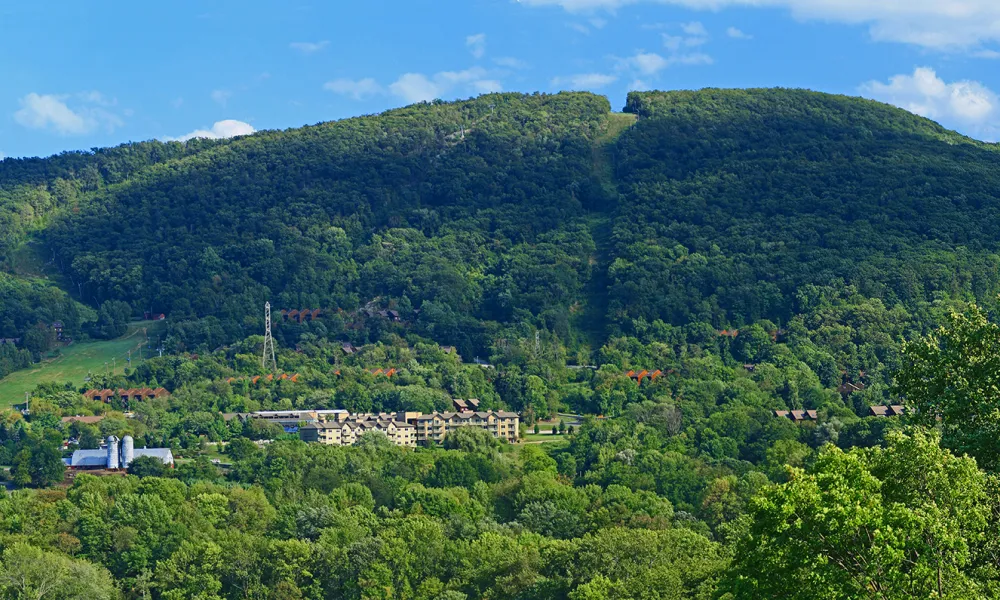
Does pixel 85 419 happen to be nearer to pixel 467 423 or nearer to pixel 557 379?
pixel 467 423

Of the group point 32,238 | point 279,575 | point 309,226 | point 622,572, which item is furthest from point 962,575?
point 32,238

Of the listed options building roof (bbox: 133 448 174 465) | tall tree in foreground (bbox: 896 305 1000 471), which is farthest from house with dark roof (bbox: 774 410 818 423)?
tall tree in foreground (bbox: 896 305 1000 471)

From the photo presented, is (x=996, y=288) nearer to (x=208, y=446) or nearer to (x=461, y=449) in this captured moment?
(x=461, y=449)

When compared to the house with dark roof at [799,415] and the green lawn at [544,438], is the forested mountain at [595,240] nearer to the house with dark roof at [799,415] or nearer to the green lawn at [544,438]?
the green lawn at [544,438]

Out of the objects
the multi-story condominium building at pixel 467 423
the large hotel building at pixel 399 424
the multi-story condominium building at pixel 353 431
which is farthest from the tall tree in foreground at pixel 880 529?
the multi-story condominium building at pixel 467 423

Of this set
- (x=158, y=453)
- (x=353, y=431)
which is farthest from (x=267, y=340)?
(x=158, y=453)
